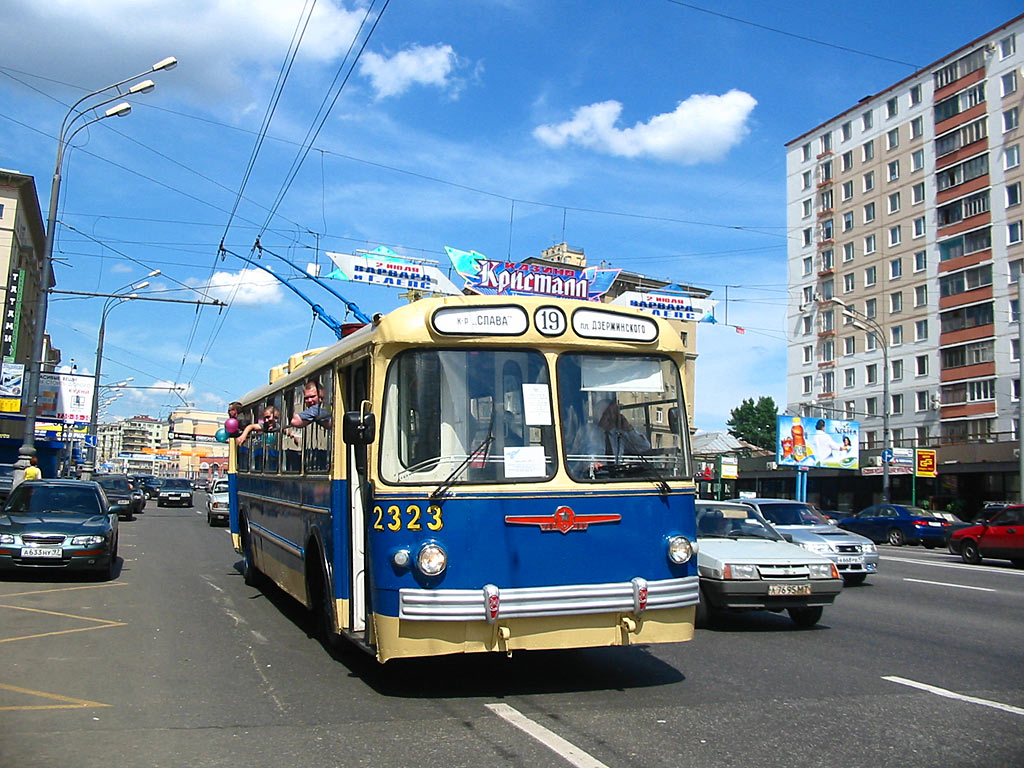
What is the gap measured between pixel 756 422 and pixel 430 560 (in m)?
107

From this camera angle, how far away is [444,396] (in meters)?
7.00

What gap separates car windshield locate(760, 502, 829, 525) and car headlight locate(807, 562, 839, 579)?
589 cm

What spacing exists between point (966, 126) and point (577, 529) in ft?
190

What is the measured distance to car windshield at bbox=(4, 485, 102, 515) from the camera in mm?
14633

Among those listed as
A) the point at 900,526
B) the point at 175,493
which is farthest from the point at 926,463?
the point at 175,493

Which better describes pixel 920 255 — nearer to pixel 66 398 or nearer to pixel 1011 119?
pixel 1011 119

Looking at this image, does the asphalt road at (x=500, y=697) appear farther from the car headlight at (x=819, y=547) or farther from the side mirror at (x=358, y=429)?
the car headlight at (x=819, y=547)

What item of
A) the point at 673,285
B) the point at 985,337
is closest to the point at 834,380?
the point at 985,337

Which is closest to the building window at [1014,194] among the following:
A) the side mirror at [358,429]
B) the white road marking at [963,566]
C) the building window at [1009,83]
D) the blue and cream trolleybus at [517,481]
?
the building window at [1009,83]

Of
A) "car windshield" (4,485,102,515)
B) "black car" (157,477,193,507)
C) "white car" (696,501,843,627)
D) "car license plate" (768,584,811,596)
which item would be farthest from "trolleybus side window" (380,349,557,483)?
"black car" (157,477,193,507)

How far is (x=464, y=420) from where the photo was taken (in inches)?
274

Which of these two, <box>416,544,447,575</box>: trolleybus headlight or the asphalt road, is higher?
<box>416,544,447,575</box>: trolleybus headlight

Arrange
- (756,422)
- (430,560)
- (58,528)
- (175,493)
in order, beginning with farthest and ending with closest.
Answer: (756,422)
(175,493)
(58,528)
(430,560)

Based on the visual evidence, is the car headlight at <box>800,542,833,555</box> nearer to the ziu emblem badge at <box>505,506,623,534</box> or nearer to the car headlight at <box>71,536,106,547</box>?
the ziu emblem badge at <box>505,506,623,534</box>
